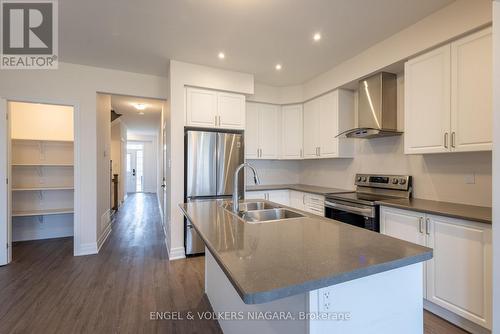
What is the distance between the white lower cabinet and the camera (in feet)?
5.38

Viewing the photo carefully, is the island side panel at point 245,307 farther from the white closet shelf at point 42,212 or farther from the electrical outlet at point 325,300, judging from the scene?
the white closet shelf at point 42,212

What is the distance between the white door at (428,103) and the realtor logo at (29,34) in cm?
345

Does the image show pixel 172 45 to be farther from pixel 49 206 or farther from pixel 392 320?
pixel 49 206

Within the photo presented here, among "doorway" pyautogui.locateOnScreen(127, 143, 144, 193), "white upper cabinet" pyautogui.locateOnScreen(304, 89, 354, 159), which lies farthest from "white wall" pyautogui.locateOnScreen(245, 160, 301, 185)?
"doorway" pyautogui.locateOnScreen(127, 143, 144, 193)

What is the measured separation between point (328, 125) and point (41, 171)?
4791mm

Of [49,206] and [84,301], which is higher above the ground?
[49,206]

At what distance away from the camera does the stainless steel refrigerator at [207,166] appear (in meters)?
3.24

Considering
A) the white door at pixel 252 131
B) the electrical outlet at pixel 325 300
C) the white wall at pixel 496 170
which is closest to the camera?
the electrical outlet at pixel 325 300

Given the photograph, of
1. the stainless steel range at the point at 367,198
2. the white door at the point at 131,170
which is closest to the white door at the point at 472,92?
the stainless steel range at the point at 367,198

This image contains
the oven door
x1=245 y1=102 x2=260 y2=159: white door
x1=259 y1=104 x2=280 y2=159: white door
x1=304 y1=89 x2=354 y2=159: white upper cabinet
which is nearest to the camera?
the oven door

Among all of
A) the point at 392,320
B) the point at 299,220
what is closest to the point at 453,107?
the point at 299,220

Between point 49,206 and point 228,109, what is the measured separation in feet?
11.4

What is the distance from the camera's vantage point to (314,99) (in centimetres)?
392

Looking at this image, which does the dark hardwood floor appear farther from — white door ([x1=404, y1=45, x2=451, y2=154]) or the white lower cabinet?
white door ([x1=404, y1=45, x2=451, y2=154])
